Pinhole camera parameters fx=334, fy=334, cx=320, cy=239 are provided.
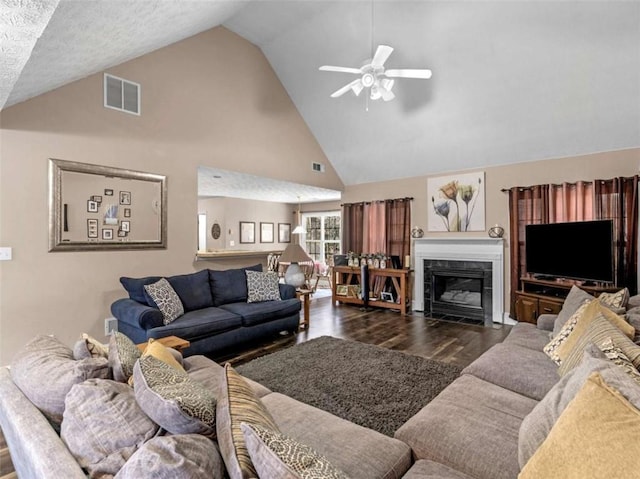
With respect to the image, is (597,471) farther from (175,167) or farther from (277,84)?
(277,84)

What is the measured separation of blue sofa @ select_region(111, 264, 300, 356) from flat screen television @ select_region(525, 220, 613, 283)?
11.0 feet

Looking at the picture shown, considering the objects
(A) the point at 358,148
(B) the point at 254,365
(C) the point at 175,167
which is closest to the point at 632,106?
(A) the point at 358,148

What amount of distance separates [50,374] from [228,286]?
301 cm

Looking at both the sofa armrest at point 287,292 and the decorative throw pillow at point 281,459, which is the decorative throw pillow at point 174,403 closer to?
the decorative throw pillow at point 281,459

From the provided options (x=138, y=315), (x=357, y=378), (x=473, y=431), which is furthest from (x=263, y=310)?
(x=473, y=431)

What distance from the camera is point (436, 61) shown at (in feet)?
13.7

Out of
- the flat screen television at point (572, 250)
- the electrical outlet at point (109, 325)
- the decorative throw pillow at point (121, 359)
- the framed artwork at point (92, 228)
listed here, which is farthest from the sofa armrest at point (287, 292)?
the flat screen television at point (572, 250)

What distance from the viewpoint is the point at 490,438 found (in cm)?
146

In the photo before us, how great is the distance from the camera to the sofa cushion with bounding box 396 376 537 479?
4.41 feet

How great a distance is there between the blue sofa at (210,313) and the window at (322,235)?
462cm

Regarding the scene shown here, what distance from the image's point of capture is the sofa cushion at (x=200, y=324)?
328 cm

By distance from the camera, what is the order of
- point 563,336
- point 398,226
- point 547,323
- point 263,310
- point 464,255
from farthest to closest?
1. point 398,226
2. point 464,255
3. point 263,310
4. point 547,323
5. point 563,336

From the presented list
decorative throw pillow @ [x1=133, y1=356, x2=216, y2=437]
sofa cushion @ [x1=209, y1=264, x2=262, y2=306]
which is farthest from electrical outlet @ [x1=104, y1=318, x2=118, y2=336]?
decorative throw pillow @ [x1=133, y1=356, x2=216, y2=437]

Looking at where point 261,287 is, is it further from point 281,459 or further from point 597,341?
point 281,459
